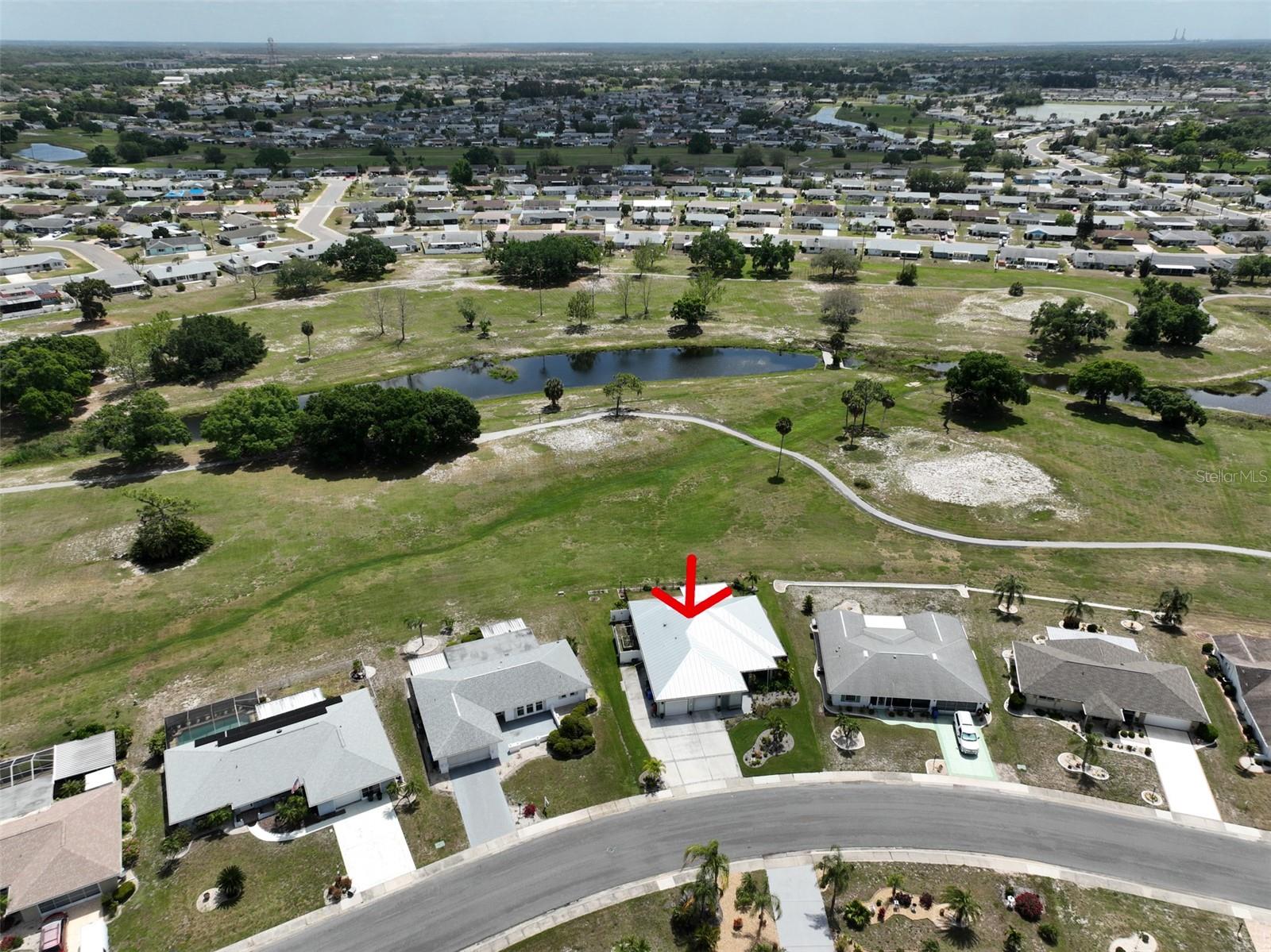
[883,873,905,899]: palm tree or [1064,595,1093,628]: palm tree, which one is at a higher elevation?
A: [1064,595,1093,628]: palm tree

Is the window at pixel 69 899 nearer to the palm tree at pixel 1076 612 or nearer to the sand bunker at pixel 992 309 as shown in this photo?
the palm tree at pixel 1076 612

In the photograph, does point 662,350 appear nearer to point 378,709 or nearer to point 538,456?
point 538,456

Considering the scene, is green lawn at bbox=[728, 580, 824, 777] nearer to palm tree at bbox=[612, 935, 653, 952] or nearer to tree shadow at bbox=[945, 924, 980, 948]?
tree shadow at bbox=[945, 924, 980, 948]

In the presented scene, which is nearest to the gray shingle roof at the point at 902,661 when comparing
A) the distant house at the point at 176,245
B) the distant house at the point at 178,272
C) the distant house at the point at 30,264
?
the distant house at the point at 178,272

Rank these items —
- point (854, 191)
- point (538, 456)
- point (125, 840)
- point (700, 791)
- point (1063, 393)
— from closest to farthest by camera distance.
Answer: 1. point (125, 840)
2. point (700, 791)
3. point (538, 456)
4. point (1063, 393)
5. point (854, 191)

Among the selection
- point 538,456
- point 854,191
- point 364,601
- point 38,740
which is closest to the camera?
point 38,740

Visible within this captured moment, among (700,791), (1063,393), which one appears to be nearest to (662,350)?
(1063,393)

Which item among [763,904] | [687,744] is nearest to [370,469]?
[687,744]

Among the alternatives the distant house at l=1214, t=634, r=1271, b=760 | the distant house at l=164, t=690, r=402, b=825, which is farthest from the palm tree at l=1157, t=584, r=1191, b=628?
the distant house at l=164, t=690, r=402, b=825
